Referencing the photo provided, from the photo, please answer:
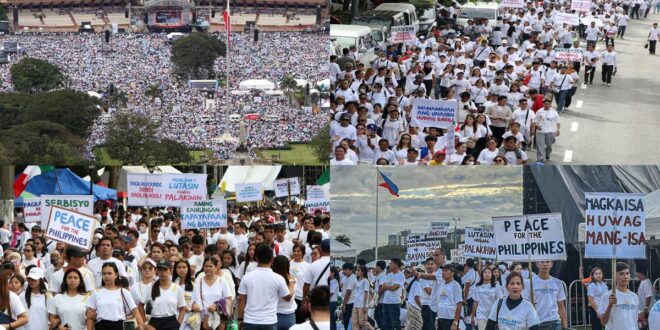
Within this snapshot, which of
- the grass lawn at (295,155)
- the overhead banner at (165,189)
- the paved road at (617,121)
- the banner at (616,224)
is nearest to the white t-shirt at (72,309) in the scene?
the banner at (616,224)

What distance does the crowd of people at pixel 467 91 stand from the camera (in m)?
22.9

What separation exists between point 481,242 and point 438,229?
456 millimetres

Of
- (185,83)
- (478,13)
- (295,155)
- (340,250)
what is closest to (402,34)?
(295,155)

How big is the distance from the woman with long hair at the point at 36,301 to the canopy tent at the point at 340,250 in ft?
9.44

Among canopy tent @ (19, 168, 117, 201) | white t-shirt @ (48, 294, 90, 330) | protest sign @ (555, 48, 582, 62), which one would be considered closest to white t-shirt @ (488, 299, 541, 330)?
white t-shirt @ (48, 294, 90, 330)

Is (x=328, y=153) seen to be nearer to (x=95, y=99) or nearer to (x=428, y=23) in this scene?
(x=95, y=99)

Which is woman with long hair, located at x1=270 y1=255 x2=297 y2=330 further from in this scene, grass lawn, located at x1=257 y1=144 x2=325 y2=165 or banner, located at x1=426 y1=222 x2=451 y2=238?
grass lawn, located at x1=257 y1=144 x2=325 y2=165

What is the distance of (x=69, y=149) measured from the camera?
28797 mm

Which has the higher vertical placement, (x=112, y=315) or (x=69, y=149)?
(x=112, y=315)

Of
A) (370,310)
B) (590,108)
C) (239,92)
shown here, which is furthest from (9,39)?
(370,310)

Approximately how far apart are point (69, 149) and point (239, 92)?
3.56 meters

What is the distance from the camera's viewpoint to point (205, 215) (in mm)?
19047

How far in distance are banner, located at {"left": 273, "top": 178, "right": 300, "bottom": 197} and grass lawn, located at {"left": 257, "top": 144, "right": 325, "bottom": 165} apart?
680 mm

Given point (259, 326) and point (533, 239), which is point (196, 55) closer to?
point (533, 239)
